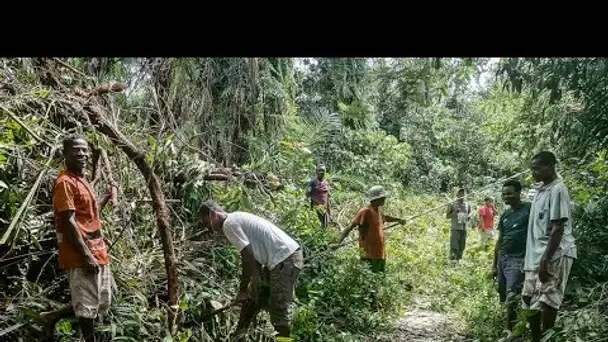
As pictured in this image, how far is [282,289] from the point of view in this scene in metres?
4.80

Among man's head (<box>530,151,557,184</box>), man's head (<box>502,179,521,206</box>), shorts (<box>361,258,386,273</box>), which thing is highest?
man's head (<box>530,151,557,184</box>)

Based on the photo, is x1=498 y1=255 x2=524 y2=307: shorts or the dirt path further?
the dirt path

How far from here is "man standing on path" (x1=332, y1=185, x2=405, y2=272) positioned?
6.64 meters

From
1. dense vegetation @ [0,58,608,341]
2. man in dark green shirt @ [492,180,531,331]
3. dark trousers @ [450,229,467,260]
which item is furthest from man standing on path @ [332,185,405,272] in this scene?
dark trousers @ [450,229,467,260]

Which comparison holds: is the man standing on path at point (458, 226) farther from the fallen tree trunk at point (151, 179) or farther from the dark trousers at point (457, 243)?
the fallen tree trunk at point (151, 179)

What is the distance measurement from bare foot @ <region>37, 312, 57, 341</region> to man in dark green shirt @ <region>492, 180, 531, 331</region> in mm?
3791

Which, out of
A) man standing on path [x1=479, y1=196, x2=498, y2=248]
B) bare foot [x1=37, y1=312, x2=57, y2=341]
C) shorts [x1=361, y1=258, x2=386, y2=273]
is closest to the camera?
bare foot [x1=37, y1=312, x2=57, y2=341]

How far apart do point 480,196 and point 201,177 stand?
11421 millimetres

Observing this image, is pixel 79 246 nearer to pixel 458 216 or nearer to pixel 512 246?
pixel 512 246

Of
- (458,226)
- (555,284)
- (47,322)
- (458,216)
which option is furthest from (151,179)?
(458,226)

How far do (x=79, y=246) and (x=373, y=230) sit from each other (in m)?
3.49

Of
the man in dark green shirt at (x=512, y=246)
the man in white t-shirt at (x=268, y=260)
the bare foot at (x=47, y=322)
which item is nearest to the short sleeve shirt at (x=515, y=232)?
the man in dark green shirt at (x=512, y=246)

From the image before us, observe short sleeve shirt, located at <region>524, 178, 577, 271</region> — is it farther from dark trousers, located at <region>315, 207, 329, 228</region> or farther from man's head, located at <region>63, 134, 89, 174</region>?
dark trousers, located at <region>315, 207, 329, 228</region>
